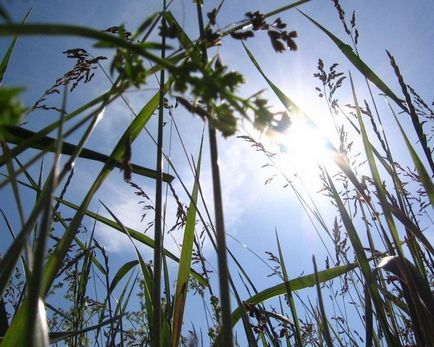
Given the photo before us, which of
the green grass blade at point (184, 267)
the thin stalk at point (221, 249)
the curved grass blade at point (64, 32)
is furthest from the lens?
the green grass blade at point (184, 267)

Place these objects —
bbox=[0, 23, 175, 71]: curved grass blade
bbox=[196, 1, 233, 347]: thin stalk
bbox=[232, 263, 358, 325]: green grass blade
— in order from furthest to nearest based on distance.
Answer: bbox=[232, 263, 358, 325]: green grass blade, bbox=[196, 1, 233, 347]: thin stalk, bbox=[0, 23, 175, 71]: curved grass blade

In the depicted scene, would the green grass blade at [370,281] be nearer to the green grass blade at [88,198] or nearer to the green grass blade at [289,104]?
the green grass blade at [289,104]

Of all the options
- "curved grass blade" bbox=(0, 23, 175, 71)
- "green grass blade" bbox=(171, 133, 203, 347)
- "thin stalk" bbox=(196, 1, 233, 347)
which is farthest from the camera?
"green grass blade" bbox=(171, 133, 203, 347)

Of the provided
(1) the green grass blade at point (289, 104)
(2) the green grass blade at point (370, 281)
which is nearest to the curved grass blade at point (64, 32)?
(1) the green grass blade at point (289, 104)

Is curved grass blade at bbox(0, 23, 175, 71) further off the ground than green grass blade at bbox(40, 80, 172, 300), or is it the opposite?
green grass blade at bbox(40, 80, 172, 300)

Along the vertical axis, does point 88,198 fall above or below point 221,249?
above

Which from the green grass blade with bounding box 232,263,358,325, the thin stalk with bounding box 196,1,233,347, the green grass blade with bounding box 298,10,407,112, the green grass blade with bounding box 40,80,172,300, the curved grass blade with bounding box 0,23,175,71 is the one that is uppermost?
the green grass blade with bounding box 298,10,407,112

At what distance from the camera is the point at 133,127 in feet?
4.22

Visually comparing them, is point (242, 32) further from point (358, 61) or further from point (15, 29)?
point (358, 61)

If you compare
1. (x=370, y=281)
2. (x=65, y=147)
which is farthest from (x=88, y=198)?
(x=370, y=281)

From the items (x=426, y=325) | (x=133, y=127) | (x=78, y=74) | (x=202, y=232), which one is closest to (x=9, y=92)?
(x=133, y=127)

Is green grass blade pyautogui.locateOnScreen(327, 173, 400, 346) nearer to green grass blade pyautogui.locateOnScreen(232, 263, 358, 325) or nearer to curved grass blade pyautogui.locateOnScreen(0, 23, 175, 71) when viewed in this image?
green grass blade pyautogui.locateOnScreen(232, 263, 358, 325)

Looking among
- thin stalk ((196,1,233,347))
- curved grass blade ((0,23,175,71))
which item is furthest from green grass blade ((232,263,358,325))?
curved grass blade ((0,23,175,71))

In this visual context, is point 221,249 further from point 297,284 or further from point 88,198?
point 297,284
